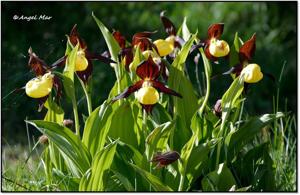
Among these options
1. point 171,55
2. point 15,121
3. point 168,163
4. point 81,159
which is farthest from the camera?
point 15,121

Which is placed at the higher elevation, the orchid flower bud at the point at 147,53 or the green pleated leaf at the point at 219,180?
the orchid flower bud at the point at 147,53

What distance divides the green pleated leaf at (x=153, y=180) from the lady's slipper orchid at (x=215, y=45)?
0.34 m

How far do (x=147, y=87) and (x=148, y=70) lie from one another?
0.05 meters

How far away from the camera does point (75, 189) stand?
1716mm

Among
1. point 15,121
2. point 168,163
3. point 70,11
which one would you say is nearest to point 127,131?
point 168,163

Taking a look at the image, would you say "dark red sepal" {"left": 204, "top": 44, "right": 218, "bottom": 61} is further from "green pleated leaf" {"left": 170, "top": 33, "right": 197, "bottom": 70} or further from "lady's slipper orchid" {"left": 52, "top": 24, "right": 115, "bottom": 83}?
"lady's slipper orchid" {"left": 52, "top": 24, "right": 115, "bottom": 83}

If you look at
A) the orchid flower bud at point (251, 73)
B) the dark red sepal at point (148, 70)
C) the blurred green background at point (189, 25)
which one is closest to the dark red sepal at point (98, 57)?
the dark red sepal at point (148, 70)

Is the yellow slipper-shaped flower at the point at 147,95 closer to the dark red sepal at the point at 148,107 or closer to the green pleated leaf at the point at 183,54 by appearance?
the dark red sepal at the point at 148,107

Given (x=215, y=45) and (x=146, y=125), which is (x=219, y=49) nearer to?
(x=215, y=45)

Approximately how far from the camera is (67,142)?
5.38 ft

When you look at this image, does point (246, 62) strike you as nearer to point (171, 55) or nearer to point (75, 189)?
point (171, 55)

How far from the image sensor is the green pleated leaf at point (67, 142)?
1.62m

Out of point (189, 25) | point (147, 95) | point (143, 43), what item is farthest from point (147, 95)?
point (189, 25)

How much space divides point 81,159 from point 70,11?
2840mm
